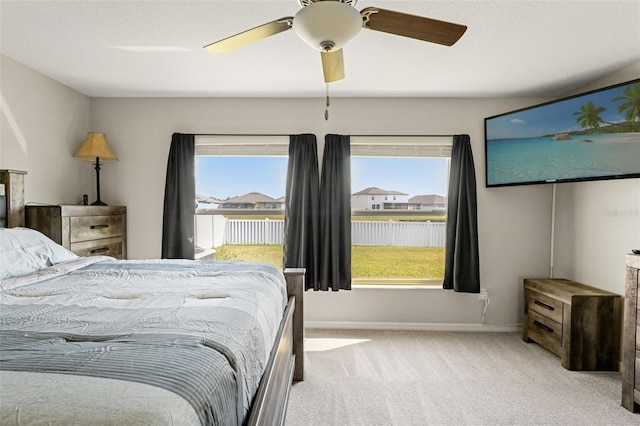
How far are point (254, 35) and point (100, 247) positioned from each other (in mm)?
2680

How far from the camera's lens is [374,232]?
159 inches

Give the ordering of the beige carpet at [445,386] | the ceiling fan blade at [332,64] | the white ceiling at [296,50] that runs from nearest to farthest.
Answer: the ceiling fan blade at [332,64], the white ceiling at [296,50], the beige carpet at [445,386]

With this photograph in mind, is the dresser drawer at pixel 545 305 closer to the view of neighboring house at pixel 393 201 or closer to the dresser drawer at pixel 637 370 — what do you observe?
the dresser drawer at pixel 637 370

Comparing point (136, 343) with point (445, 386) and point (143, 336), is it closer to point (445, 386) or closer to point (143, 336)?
point (143, 336)

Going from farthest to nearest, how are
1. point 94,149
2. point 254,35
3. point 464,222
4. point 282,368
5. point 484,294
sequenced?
1. point 484,294
2. point 464,222
3. point 94,149
4. point 282,368
5. point 254,35

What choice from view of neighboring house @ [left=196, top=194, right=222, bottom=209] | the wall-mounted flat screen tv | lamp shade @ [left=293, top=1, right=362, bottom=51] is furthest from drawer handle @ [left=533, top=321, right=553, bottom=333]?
view of neighboring house @ [left=196, top=194, right=222, bottom=209]

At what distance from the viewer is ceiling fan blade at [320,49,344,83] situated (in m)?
1.82

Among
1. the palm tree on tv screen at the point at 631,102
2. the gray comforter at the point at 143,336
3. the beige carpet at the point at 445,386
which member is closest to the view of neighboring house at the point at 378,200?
the beige carpet at the point at 445,386

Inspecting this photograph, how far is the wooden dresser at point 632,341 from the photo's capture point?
92.2 inches

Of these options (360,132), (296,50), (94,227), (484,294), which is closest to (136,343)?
(296,50)

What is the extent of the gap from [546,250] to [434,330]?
1.45 m

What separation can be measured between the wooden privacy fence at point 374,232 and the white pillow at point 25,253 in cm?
183

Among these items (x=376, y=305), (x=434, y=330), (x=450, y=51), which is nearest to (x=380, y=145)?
(x=450, y=51)

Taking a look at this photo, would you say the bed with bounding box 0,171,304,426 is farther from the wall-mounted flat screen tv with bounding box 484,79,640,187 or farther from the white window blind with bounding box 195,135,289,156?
the wall-mounted flat screen tv with bounding box 484,79,640,187
